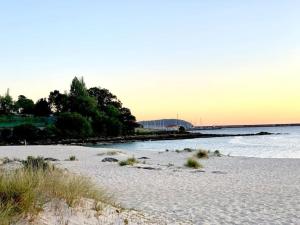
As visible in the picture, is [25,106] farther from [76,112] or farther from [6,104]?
[76,112]

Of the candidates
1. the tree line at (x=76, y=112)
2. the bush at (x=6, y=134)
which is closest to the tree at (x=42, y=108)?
the tree line at (x=76, y=112)

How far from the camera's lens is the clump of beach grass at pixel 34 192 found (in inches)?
297

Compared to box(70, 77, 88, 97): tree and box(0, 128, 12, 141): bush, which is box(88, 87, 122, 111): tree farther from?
box(0, 128, 12, 141): bush

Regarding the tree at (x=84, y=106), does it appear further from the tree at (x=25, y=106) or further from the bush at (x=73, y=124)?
the tree at (x=25, y=106)

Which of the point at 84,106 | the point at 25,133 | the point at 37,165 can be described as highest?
the point at 84,106

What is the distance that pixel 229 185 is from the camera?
18234 millimetres

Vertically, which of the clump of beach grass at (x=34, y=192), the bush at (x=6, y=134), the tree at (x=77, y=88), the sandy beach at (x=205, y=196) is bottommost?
the sandy beach at (x=205, y=196)

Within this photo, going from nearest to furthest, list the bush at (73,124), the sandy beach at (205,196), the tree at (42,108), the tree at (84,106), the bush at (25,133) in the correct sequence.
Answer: the sandy beach at (205,196) < the bush at (25,133) < the bush at (73,124) < the tree at (84,106) < the tree at (42,108)

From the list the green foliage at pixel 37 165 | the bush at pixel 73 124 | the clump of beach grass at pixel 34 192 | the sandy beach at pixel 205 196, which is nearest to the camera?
the clump of beach grass at pixel 34 192

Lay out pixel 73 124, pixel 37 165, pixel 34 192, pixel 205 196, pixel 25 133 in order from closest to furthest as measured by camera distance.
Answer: pixel 34 192 → pixel 205 196 → pixel 37 165 → pixel 25 133 → pixel 73 124

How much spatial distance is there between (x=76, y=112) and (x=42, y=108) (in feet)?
65.0

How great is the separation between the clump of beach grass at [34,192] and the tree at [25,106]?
13417 centimetres

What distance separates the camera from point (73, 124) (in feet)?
387

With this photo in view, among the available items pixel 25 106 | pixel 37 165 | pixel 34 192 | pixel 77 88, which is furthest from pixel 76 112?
pixel 34 192
